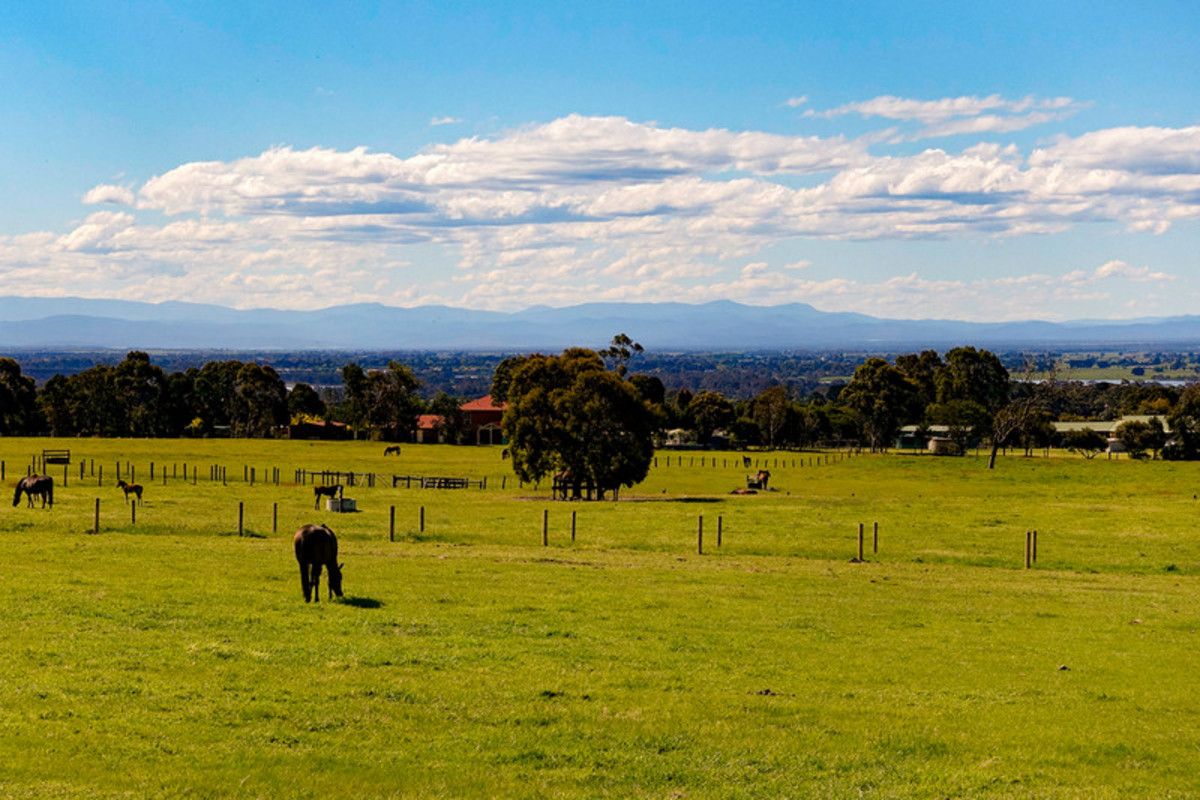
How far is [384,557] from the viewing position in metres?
37.9

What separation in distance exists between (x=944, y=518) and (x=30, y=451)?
79735mm

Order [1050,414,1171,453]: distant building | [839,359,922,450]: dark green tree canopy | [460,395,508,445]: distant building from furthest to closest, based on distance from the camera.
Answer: [460,395,508,445]: distant building
[1050,414,1171,453]: distant building
[839,359,922,450]: dark green tree canopy

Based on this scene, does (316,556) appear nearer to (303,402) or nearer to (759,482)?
(759,482)

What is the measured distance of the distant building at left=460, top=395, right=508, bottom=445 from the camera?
531 feet

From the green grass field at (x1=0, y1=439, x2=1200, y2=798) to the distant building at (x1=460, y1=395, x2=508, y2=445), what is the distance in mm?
114844

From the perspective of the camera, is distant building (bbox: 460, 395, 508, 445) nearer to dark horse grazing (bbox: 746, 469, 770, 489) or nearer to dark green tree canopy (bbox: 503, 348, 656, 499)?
dark horse grazing (bbox: 746, 469, 770, 489)

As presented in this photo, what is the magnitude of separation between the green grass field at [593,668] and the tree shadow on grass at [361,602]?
13 cm

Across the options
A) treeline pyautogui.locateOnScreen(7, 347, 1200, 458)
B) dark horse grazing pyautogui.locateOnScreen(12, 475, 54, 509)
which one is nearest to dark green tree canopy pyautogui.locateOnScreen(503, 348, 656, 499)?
dark horse grazing pyautogui.locateOnScreen(12, 475, 54, 509)

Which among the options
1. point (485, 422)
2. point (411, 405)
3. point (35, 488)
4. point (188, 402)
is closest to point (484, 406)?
point (485, 422)

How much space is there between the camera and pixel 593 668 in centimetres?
2205

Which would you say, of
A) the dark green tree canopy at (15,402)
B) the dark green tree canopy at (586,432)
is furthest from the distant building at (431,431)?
the dark green tree canopy at (586,432)

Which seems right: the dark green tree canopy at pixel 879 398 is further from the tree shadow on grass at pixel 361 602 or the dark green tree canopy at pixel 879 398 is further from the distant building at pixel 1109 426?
the tree shadow on grass at pixel 361 602

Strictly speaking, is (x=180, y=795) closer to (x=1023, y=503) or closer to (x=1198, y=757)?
(x=1198, y=757)

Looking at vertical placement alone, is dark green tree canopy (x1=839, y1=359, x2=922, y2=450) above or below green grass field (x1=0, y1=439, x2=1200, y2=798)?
above
